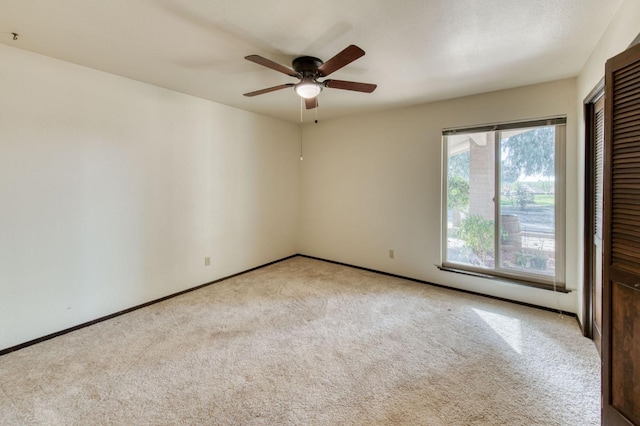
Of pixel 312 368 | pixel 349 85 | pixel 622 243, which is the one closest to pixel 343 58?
pixel 349 85

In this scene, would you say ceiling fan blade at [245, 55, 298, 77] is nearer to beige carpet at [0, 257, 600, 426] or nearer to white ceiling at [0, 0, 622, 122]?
white ceiling at [0, 0, 622, 122]

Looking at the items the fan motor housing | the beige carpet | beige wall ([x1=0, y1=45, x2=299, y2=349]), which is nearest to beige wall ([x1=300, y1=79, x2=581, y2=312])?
the beige carpet

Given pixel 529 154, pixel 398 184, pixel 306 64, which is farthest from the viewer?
pixel 398 184

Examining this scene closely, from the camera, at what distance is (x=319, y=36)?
202cm

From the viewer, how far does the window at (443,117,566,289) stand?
2.96 meters

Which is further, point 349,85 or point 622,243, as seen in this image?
point 349,85

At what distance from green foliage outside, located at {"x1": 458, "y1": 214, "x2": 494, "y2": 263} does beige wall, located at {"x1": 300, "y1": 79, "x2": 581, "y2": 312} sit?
0.31 m

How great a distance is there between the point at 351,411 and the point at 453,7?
2.52m

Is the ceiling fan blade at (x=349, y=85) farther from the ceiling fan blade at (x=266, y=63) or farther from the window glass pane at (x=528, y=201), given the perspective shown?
the window glass pane at (x=528, y=201)

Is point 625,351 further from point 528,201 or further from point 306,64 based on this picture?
point 306,64

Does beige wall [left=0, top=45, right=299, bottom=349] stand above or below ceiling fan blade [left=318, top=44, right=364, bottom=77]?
below

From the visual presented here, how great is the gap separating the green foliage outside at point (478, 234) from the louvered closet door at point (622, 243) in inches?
77.8

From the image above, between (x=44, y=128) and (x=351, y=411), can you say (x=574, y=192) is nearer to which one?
(x=351, y=411)

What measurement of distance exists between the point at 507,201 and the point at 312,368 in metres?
2.82
